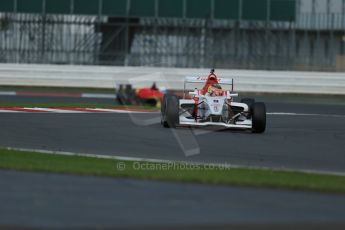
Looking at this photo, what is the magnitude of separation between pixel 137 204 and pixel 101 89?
20.8m

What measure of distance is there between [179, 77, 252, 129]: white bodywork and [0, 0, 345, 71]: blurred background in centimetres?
1423

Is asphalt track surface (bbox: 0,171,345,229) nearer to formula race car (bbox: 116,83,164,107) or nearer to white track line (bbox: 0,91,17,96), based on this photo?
formula race car (bbox: 116,83,164,107)

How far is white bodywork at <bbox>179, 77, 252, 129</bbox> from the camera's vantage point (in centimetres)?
1496

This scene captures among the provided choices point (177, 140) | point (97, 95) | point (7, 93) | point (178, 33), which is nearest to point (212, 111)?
point (177, 140)

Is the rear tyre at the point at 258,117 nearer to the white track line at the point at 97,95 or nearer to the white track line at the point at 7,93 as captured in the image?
the white track line at the point at 97,95

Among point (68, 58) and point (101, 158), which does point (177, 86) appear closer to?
point (68, 58)

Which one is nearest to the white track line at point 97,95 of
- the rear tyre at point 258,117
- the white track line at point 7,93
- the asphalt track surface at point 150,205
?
the white track line at point 7,93

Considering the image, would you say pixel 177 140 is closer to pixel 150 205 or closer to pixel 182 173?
pixel 182 173

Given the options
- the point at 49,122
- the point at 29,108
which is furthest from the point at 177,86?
the point at 49,122

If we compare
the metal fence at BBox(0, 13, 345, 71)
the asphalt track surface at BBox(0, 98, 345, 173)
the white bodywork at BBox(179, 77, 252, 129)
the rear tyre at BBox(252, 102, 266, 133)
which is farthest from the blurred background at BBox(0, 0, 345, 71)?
the rear tyre at BBox(252, 102, 266, 133)

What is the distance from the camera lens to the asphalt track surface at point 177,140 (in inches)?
454

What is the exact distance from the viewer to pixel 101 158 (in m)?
10.9

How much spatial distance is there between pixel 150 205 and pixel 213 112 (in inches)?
290

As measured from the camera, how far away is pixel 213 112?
1493 centimetres
